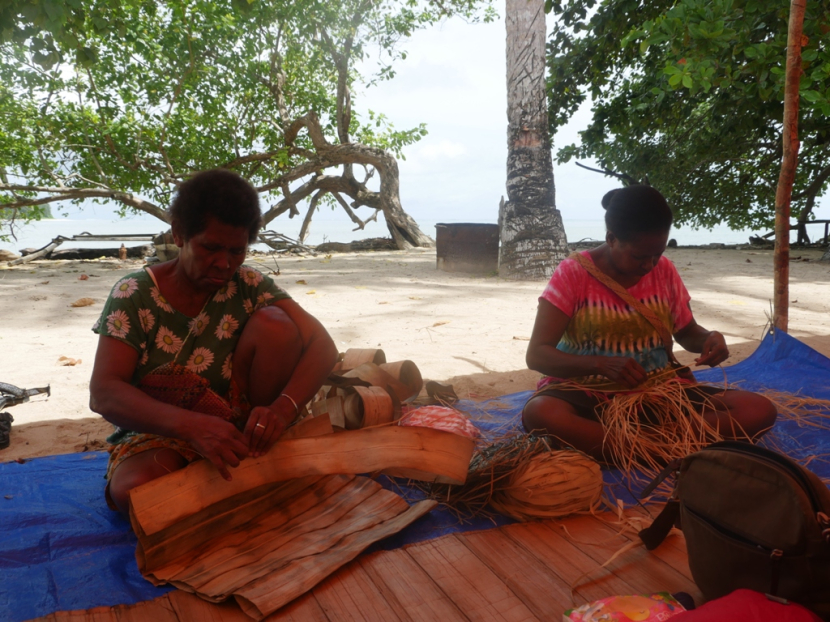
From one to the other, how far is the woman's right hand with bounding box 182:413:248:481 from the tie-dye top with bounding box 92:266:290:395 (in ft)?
Answer: 1.21

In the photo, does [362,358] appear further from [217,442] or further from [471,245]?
[471,245]

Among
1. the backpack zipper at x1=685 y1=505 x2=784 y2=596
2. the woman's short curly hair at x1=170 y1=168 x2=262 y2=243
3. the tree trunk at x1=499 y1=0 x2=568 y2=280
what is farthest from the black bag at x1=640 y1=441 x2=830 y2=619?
the tree trunk at x1=499 y1=0 x2=568 y2=280

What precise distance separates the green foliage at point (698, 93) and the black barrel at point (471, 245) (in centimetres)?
154

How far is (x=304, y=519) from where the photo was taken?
6.52 feet

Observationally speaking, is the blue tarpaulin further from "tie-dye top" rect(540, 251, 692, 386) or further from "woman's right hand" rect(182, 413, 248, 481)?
"tie-dye top" rect(540, 251, 692, 386)

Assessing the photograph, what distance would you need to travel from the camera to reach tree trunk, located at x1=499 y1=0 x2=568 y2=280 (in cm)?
748

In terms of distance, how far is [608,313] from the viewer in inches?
96.8

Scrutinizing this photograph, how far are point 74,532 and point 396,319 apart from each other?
3.44 metres

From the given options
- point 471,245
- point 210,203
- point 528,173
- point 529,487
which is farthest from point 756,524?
point 471,245

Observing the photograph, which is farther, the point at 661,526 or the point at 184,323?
the point at 184,323

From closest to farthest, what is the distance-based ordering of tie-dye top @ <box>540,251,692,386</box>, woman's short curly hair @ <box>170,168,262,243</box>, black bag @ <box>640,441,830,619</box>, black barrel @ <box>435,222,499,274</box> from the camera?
1. black bag @ <box>640,441,830,619</box>
2. woman's short curly hair @ <box>170,168,262,243</box>
3. tie-dye top @ <box>540,251,692,386</box>
4. black barrel @ <box>435,222,499,274</box>

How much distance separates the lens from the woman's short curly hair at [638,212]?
7.25ft

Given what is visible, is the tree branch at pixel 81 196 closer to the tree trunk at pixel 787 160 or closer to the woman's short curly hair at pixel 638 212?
the tree trunk at pixel 787 160

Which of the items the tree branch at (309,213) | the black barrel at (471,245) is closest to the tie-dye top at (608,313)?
the black barrel at (471,245)
